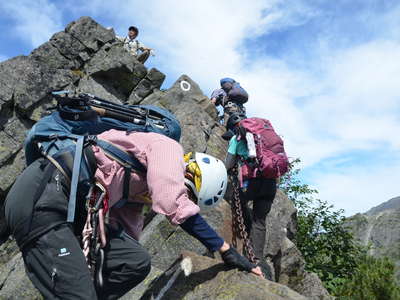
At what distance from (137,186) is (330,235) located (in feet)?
57.3

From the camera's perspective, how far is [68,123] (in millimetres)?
3586

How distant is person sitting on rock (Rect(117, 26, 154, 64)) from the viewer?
19.4m

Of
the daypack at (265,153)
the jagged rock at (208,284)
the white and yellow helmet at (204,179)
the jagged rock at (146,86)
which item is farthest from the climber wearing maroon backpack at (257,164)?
the jagged rock at (146,86)

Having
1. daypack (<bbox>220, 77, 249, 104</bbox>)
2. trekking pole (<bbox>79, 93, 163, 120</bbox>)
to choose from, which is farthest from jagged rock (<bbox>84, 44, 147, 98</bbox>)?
trekking pole (<bbox>79, 93, 163, 120</bbox>)

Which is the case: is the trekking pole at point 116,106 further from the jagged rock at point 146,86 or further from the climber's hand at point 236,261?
the jagged rock at point 146,86

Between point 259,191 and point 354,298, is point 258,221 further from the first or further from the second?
point 354,298

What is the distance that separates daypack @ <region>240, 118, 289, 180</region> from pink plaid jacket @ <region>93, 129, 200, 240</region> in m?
3.06

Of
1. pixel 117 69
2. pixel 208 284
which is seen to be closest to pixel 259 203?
pixel 208 284

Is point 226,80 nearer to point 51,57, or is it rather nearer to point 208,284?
point 208,284

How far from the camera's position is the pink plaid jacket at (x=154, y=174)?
314 cm

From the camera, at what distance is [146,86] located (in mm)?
18922

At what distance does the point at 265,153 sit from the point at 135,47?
50.3 feet

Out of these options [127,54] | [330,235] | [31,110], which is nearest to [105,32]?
[127,54]

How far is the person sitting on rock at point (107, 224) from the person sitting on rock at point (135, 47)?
16899 mm
